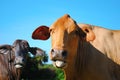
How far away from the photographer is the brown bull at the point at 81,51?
26.9ft

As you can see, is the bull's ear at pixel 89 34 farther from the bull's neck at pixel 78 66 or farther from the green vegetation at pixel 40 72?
the green vegetation at pixel 40 72

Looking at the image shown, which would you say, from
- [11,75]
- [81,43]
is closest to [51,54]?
[81,43]

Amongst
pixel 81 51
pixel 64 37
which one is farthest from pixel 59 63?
pixel 81 51

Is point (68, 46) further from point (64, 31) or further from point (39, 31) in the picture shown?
point (39, 31)

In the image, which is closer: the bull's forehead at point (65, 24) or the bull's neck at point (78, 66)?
the bull's forehead at point (65, 24)

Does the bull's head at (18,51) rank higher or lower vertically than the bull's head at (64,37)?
lower

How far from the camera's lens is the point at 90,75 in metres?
8.82

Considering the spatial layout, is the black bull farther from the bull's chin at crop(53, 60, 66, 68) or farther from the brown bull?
the bull's chin at crop(53, 60, 66, 68)

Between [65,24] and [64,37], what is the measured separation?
0.44 meters

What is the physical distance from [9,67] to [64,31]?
293 inches

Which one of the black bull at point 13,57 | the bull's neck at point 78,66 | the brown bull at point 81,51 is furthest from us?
the black bull at point 13,57

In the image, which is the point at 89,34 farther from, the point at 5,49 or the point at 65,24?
the point at 5,49

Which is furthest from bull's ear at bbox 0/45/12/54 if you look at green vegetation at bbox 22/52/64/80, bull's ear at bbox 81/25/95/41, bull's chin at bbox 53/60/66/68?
green vegetation at bbox 22/52/64/80

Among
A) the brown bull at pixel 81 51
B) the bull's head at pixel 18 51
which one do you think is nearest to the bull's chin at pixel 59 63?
the brown bull at pixel 81 51
